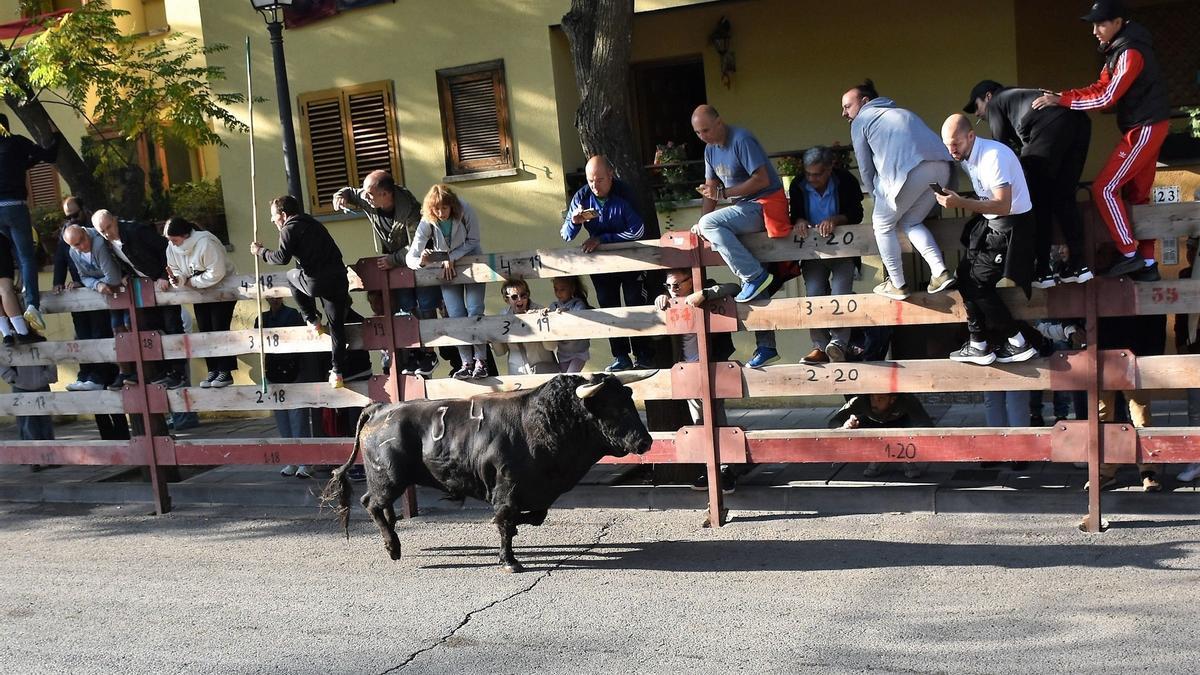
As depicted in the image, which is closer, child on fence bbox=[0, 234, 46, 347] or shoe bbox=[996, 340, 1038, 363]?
shoe bbox=[996, 340, 1038, 363]

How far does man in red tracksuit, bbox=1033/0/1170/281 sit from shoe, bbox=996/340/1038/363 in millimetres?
684

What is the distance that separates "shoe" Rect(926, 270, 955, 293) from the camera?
7500mm

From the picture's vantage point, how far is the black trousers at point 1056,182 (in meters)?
7.29

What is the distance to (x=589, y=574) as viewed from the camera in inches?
298

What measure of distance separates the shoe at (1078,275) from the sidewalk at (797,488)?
5.15 feet

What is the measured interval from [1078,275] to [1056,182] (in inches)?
23.3

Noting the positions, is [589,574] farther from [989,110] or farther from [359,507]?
[989,110]

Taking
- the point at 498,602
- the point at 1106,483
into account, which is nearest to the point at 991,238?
the point at 1106,483

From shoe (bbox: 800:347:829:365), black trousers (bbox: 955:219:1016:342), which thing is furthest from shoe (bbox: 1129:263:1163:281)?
shoe (bbox: 800:347:829:365)

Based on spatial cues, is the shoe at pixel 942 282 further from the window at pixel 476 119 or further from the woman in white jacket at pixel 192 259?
the window at pixel 476 119

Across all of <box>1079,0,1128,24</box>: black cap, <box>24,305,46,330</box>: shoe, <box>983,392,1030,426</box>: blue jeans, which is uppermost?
<box>1079,0,1128,24</box>: black cap

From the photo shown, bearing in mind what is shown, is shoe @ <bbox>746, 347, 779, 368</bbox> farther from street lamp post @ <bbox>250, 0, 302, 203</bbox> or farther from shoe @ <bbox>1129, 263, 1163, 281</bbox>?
street lamp post @ <bbox>250, 0, 302, 203</bbox>

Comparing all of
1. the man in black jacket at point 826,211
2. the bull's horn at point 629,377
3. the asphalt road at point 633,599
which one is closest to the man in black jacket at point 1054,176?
the man in black jacket at point 826,211

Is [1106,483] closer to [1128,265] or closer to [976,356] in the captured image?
[976,356]
